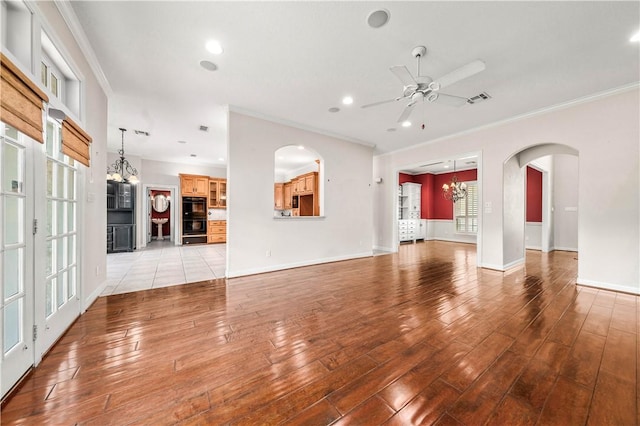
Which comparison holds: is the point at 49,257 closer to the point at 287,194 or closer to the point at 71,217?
the point at 71,217

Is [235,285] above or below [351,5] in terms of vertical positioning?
below

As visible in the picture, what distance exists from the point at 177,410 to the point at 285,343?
0.85 metres

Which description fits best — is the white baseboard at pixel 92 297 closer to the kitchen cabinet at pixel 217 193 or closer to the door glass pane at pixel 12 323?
the door glass pane at pixel 12 323

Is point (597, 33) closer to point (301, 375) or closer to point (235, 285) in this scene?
point (301, 375)

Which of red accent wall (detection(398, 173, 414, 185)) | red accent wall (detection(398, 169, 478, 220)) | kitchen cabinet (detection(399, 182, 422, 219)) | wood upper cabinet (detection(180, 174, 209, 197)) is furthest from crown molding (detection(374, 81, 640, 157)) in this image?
wood upper cabinet (detection(180, 174, 209, 197))

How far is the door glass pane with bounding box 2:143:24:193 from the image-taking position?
1438 millimetres

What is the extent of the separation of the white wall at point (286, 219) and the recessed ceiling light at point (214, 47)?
1.43 m

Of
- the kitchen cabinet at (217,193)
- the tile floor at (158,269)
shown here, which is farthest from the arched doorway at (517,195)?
the kitchen cabinet at (217,193)

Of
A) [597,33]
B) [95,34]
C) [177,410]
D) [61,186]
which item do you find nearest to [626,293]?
[597,33]

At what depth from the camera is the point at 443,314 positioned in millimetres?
2561

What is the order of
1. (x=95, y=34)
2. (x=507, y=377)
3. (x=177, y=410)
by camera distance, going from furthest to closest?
(x=95, y=34) → (x=507, y=377) → (x=177, y=410)

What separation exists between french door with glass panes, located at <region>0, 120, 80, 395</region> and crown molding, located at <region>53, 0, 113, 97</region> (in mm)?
984

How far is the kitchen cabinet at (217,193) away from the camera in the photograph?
8.52 metres

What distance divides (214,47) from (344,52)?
56.1 inches
